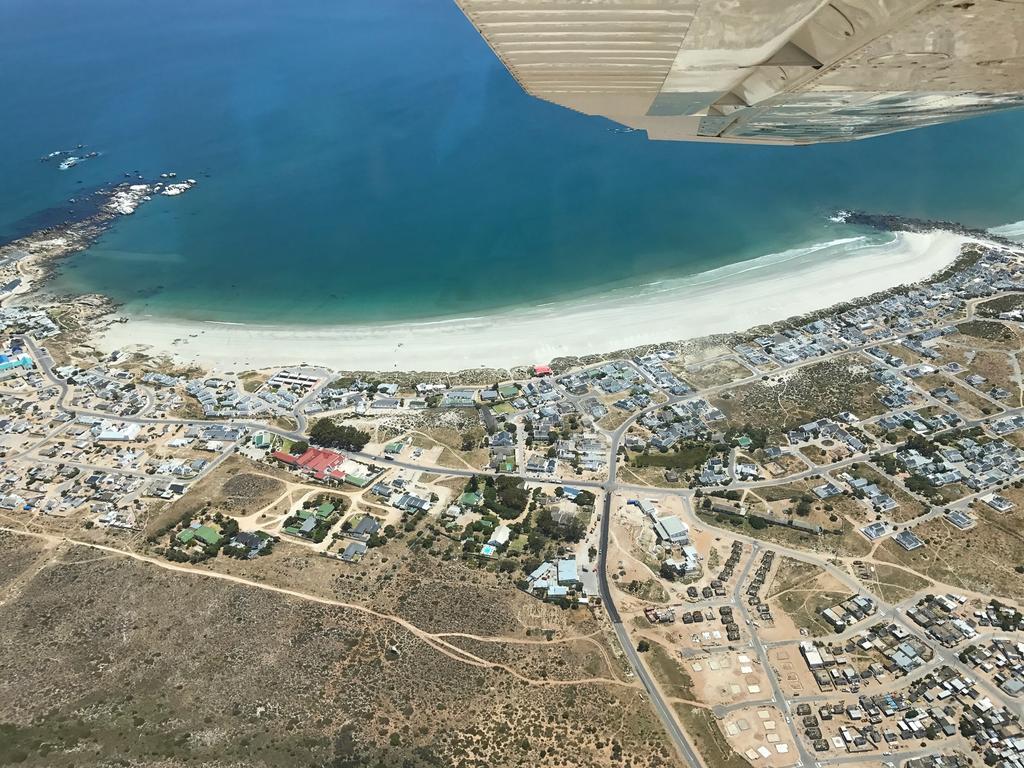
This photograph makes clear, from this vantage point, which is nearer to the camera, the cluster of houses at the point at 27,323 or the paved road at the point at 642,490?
the paved road at the point at 642,490

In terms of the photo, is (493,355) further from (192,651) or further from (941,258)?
(941,258)

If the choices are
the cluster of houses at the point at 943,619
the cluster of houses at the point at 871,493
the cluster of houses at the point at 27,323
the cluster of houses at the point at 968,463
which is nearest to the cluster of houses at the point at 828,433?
the cluster of houses at the point at 968,463

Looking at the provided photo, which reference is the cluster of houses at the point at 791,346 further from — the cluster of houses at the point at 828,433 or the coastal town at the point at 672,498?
the cluster of houses at the point at 828,433

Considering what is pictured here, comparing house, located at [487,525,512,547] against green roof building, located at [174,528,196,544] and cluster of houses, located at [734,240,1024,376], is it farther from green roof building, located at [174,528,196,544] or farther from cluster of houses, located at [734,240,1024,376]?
cluster of houses, located at [734,240,1024,376]

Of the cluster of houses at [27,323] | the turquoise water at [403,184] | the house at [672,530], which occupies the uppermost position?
the turquoise water at [403,184]

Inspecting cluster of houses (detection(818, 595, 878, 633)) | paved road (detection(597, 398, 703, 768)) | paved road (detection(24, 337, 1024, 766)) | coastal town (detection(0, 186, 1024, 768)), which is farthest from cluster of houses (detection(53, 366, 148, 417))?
cluster of houses (detection(818, 595, 878, 633))

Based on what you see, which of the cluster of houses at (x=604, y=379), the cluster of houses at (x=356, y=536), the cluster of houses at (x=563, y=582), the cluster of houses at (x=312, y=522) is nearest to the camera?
the cluster of houses at (x=563, y=582)
